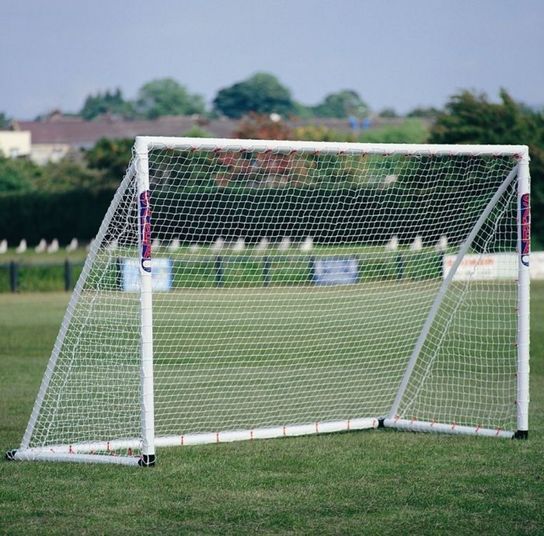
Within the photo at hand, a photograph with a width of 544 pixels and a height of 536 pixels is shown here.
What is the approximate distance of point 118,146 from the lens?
5916 cm

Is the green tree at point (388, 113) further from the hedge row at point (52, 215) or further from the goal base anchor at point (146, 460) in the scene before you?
the goal base anchor at point (146, 460)

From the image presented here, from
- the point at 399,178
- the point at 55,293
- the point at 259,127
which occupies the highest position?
the point at 259,127

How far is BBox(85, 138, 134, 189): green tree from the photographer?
189 ft

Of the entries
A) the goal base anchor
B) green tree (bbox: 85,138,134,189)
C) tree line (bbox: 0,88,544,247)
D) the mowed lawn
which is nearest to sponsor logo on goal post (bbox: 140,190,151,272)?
the goal base anchor

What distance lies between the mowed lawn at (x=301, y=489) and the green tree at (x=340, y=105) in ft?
542

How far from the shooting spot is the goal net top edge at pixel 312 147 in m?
7.59

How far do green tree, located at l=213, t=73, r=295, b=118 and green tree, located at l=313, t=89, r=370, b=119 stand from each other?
25217 millimetres

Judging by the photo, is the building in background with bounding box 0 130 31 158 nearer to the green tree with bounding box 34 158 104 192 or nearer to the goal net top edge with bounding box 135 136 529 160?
the green tree with bounding box 34 158 104 192

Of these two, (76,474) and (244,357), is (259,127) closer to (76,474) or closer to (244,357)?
(244,357)

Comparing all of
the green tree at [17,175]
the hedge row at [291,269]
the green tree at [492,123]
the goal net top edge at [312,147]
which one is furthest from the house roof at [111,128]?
the goal net top edge at [312,147]

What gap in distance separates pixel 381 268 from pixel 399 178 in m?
1.31

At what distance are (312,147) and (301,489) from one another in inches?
101

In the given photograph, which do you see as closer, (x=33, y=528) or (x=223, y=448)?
(x=33, y=528)

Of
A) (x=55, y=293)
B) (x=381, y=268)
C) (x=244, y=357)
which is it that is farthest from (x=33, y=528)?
(x=55, y=293)
